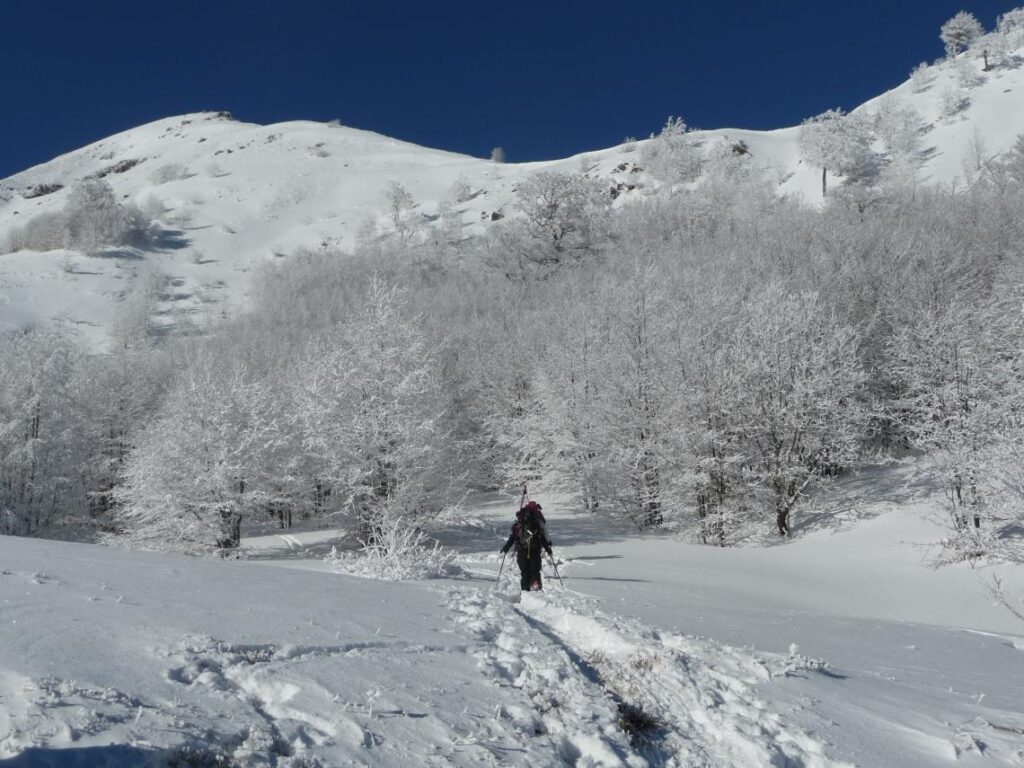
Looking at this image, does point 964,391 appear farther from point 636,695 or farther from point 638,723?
point 638,723

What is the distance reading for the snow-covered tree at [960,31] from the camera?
358ft

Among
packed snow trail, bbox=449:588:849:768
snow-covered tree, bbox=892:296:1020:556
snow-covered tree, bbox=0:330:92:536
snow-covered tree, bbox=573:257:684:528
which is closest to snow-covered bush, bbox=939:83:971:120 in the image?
snow-covered tree, bbox=892:296:1020:556

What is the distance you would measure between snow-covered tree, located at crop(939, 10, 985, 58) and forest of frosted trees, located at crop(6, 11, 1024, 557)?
7942cm

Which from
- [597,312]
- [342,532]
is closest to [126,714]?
[342,532]

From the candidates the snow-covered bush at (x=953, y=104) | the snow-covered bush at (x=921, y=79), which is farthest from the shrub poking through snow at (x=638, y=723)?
the snow-covered bush at (x=921, y=79)

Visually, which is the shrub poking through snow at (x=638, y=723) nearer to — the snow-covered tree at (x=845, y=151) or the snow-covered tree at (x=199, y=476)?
the snow-covered tree at (x=199, y=476)

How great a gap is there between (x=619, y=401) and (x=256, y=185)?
11304 cm

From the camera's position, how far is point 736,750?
179 inches

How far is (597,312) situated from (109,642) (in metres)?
31.6

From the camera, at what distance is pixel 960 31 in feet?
360

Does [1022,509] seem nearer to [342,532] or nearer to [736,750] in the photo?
[736,750]

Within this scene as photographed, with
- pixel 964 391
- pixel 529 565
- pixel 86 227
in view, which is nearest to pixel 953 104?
pixel 964 391

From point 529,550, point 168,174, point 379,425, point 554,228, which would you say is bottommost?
point 529,550

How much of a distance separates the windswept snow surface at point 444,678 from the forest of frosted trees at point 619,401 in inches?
249
